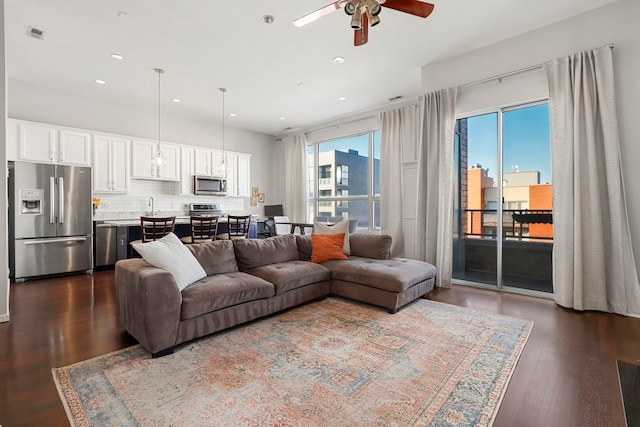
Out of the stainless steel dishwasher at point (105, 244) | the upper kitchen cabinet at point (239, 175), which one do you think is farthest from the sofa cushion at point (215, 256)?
the upper kitchen cabinet at point (239, 175)

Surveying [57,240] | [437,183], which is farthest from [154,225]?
[437,183]

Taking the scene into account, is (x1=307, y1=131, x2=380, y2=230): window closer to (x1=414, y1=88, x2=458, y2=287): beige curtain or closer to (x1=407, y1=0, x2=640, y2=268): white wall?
(x1=414, y1=88, x2=458, y2=287): beige curtain

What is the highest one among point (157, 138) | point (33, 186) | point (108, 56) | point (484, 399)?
point (108, 56)

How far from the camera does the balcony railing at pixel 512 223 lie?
3943 millimetres

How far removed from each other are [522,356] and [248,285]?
7.40 ft

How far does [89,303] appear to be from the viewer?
11.5 ft

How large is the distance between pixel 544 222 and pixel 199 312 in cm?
413

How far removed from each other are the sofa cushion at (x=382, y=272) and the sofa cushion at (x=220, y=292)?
0.96m

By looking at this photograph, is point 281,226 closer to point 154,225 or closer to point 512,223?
point 154,225

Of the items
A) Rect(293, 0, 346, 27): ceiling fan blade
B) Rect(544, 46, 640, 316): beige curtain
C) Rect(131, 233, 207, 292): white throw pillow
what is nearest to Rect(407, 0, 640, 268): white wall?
Rect(544, 46, 640, 316): beige curtain

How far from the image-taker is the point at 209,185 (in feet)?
22.2

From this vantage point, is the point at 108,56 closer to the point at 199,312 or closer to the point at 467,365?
the point at 199,312

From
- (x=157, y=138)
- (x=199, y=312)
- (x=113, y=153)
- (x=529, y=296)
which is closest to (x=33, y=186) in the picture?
(x=113, y=153)

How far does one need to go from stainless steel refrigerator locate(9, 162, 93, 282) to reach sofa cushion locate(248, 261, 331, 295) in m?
3.47
